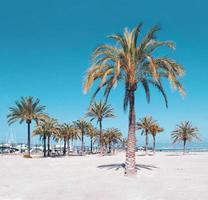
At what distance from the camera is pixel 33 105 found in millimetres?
69938

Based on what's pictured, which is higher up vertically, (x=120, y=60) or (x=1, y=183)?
(x=120, y=60)

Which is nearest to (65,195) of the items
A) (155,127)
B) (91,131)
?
(155,127)

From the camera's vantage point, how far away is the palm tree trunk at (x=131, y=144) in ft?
85.1

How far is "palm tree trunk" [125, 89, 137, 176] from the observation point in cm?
2592

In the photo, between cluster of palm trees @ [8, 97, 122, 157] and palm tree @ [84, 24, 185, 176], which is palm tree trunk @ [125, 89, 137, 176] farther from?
cluster of palm trees @ [8, 97, 122, 157]

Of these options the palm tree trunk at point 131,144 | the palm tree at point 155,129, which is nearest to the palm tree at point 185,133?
the palm tree at point 155,129

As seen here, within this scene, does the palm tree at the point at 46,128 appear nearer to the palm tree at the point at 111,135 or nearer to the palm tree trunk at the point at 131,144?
the palm tree at the point at 111,135

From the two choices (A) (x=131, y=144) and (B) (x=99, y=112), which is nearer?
(A) (x=131, y=144)

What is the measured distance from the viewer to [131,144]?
27.0m

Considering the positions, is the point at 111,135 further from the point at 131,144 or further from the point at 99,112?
the point at 131,144

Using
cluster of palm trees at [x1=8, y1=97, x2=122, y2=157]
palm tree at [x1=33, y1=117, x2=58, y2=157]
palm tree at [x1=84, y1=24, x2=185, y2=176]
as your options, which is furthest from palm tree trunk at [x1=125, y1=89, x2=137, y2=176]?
palm tree at [x1=33, y1=117, x2=58, y2=157]

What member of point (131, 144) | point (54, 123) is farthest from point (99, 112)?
point (131, 144)

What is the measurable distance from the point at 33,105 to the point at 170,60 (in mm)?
46381

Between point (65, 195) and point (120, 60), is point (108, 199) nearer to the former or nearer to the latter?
point (65, 195)
